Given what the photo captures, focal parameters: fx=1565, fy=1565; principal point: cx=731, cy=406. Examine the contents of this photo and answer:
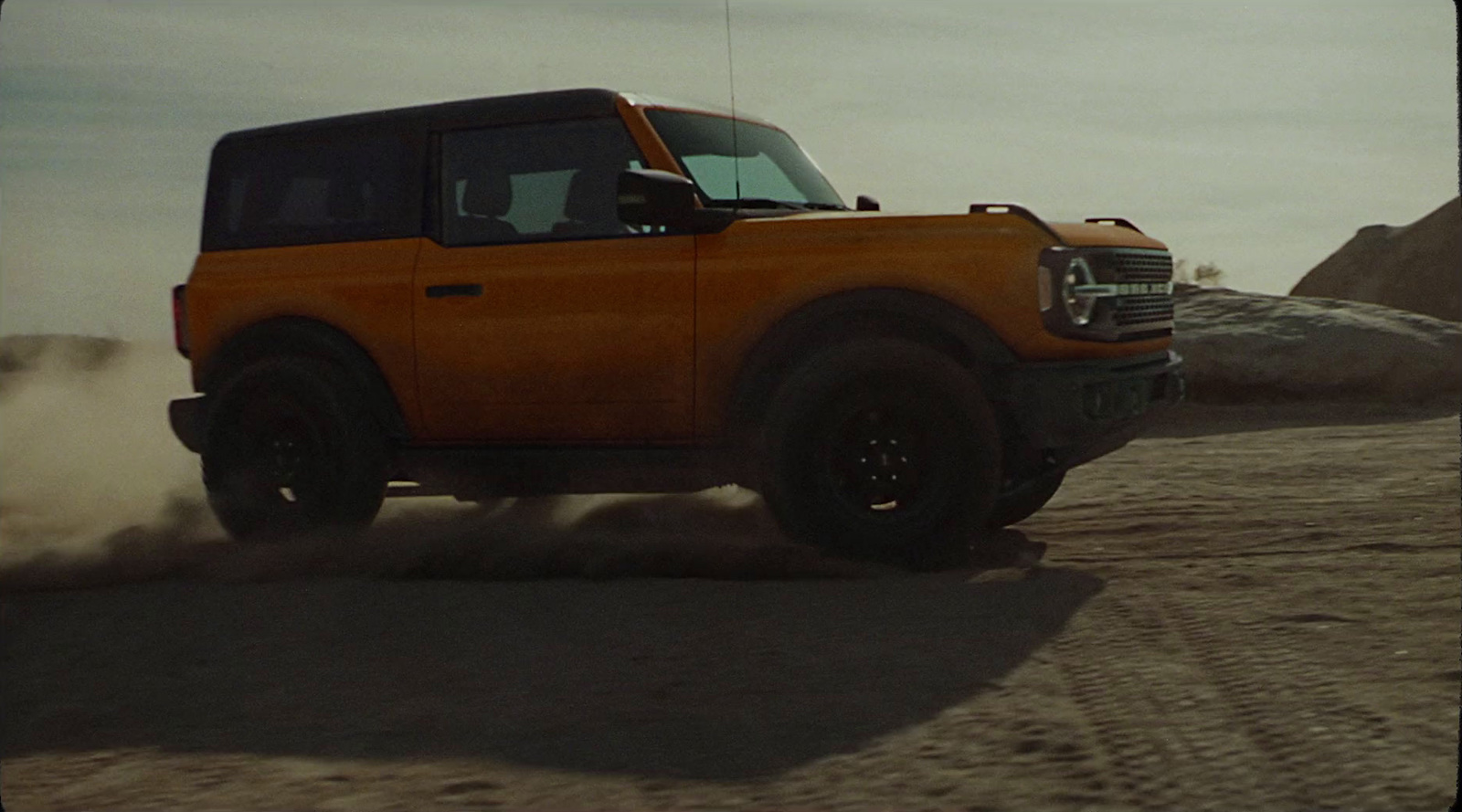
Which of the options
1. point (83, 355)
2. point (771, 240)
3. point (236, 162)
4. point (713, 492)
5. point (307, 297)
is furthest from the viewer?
point (83, 355)

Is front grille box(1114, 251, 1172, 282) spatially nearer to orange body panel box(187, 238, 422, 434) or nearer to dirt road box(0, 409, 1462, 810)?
dirt road box(0, 409, 1462, 810)

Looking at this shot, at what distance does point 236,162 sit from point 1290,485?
207 inches

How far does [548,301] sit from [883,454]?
148 cm

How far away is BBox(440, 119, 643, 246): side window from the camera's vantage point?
6.29 metres

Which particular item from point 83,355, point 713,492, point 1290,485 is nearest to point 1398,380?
point 1290,485

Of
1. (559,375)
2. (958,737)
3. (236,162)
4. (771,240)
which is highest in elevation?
(236,162)

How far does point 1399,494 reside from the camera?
708 centimetres

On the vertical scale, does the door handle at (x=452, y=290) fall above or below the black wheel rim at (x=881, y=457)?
above

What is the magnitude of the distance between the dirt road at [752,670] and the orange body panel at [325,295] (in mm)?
824

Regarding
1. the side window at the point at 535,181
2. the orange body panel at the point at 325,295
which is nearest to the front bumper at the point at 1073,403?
the side window at the point at 535,181

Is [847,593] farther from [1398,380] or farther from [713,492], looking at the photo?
[1398,380]

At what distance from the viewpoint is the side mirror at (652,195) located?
570cm

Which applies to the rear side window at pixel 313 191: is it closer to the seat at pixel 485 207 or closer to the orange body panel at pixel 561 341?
the seat at pixel 485 207

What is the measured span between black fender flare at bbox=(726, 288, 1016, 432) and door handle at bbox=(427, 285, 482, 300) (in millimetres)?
1172
